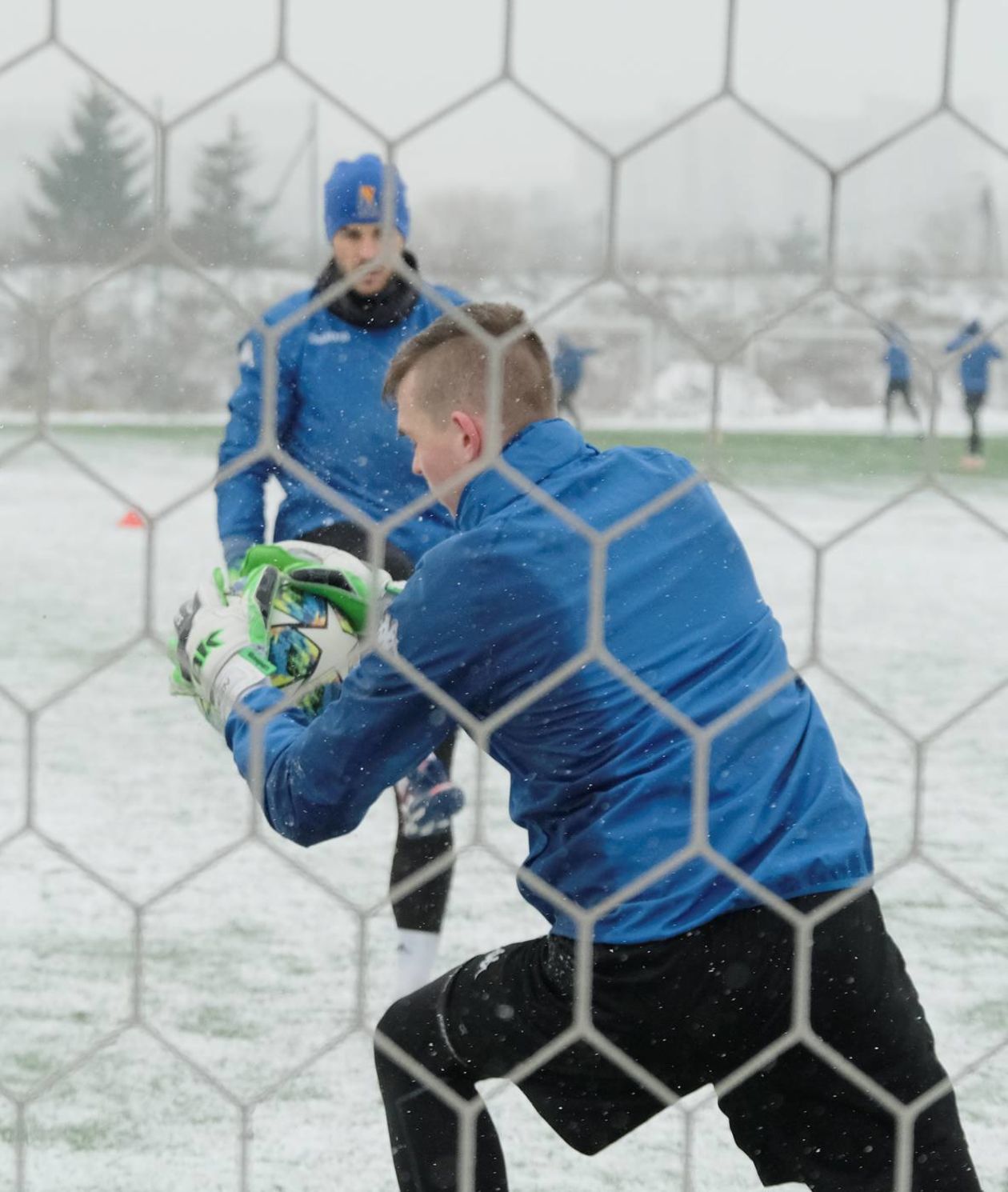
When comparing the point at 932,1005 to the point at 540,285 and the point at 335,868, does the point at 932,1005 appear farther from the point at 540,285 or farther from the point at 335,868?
the point at 540,285

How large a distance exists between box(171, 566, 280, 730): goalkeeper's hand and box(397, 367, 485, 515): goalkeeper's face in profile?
17 cm

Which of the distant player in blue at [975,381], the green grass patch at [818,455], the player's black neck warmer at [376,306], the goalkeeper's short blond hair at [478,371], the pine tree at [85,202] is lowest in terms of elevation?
the pine tree at [85,202]

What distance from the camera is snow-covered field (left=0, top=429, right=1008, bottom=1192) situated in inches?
60.6

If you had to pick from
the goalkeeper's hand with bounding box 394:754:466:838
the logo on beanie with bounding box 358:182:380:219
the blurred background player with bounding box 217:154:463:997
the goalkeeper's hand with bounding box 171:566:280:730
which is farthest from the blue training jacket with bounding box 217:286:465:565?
the goalkeeper's hand with bounding box 171:566:280:730

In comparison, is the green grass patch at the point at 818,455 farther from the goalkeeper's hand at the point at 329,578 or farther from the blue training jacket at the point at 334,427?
the goalkeeper's hand at the point at 329,578

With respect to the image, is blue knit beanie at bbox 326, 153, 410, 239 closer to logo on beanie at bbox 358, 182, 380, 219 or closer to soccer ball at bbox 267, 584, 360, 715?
logo on beanie at bbox 358, 182, 380, 219

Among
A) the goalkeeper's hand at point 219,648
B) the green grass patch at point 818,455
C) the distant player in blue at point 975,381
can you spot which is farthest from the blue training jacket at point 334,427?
the distant player in blue at point 975,381

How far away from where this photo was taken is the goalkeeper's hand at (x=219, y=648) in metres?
1.26

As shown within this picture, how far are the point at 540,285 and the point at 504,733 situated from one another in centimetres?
833

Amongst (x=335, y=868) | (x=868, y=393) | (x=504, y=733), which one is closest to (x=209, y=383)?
(x=868, y=393)

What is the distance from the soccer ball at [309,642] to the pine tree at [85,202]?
45.5ft

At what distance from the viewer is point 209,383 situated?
1920 cm

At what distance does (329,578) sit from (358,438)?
0.51 metres

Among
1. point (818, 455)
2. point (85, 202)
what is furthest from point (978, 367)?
point (85, 202)
